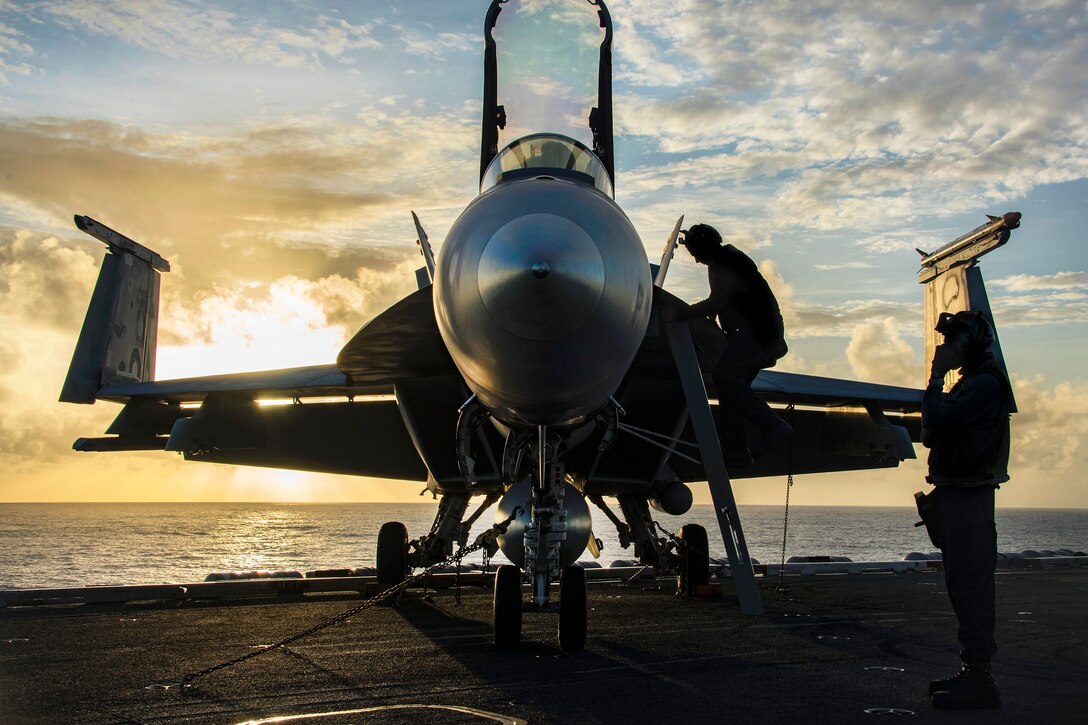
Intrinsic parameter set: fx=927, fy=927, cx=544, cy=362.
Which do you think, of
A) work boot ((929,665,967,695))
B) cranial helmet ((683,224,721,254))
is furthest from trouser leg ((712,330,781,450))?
work boot ((929,665,967,695))

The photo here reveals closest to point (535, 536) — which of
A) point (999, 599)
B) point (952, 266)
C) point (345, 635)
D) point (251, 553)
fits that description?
point (345, 635)

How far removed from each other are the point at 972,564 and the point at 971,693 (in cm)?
62

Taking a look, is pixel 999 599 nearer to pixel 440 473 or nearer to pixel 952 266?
pixel 952 266

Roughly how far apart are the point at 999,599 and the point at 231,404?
9955 millimetres

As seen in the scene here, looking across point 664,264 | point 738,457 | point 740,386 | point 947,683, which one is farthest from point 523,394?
point 664,264

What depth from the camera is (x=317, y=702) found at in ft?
14.9

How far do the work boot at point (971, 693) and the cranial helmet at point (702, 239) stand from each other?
3.55 m

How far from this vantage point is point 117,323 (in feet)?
46.1

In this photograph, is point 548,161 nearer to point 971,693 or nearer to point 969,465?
point 969,465

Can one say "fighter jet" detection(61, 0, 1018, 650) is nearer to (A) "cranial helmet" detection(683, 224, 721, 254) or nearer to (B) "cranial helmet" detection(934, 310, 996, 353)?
(A) "cranial helmet" detection(683, 224, 721, 254)

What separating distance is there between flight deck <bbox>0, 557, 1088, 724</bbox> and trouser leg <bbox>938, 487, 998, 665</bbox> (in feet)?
1.12

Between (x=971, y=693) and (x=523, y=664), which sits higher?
(x=971, y=693)

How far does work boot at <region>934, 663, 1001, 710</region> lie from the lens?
14.3ft

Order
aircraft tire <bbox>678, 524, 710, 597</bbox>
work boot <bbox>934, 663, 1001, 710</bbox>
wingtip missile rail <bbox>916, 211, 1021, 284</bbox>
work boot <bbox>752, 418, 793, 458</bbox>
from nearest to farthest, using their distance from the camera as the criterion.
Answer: work boot <bbox>934, 663, 1001, 710</bbox>
work boot <bbox>752, 418, 793, 458</bbox>
wingtip missile rail <bbox>916, 211, 1021, 284</bbox>
aircraft tire <bbox>678, 524, 710, 597</bbox>
